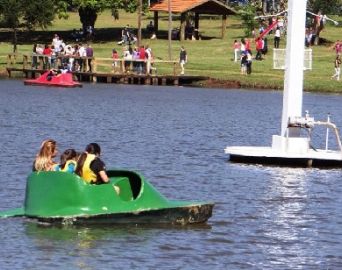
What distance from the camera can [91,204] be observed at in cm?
2252

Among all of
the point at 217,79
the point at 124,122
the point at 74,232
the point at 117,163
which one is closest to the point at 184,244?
the point at 74,232

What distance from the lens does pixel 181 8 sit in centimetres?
9012

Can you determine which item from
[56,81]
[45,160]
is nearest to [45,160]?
[45,160]

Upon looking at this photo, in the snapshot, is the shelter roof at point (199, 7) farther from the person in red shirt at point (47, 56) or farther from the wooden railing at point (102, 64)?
Result: the person in red shirt at point (47, 56)

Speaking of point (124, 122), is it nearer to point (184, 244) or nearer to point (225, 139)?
point (225, 139)

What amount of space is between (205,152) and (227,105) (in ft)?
69.0

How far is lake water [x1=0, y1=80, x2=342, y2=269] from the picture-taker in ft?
68.9

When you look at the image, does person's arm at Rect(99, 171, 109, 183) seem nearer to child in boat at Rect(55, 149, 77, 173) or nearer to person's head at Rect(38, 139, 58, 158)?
child in boat at Rect(55, 149, 77, 173)

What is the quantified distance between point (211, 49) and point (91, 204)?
6317 centimetres

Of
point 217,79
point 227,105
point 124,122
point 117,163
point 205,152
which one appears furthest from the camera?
point 217,79

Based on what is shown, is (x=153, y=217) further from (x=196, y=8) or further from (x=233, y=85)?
(x=196, y=8)

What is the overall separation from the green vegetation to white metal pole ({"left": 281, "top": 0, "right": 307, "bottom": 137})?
1301 inches

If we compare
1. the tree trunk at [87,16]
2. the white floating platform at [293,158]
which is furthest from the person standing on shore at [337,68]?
the white floating platform at [293,158]

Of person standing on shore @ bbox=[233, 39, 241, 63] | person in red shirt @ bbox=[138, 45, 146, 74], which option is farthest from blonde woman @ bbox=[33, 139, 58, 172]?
person standing on shore @ bbox=[233, 39, 241, 63]
